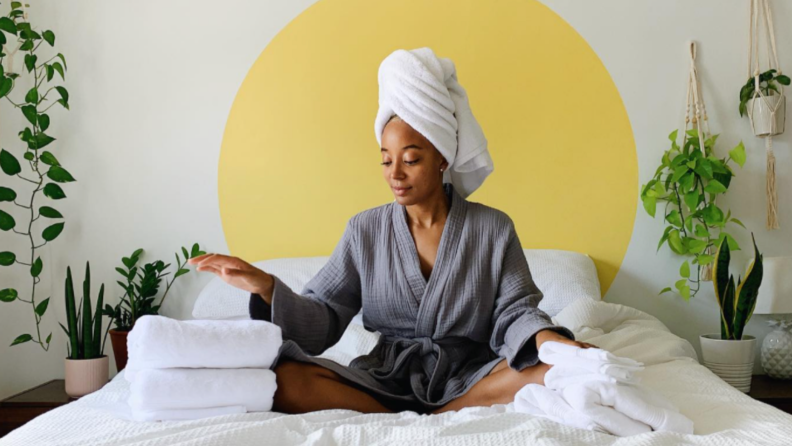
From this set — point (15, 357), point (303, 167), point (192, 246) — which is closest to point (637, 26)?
point (303, 167)

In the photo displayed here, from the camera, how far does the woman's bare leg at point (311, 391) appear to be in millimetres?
1564

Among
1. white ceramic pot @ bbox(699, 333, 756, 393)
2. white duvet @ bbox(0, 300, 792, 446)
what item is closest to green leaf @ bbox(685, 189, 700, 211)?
white ceramic pot @ bbox(699, 333, 756, 393)

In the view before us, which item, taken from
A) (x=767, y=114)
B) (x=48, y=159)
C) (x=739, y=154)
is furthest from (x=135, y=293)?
(x=767, y=114)

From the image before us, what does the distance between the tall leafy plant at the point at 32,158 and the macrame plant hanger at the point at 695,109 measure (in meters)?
2.30

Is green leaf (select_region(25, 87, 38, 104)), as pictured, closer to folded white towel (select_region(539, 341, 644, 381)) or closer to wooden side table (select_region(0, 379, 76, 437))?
wooden side table (select_region(0, 379, 76, 437))

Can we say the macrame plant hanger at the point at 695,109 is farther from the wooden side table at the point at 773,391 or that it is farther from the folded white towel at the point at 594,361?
the folded white towel at the point at 594,361

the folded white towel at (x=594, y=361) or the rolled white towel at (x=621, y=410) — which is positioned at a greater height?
the folded white towel at (x=594, y=361)

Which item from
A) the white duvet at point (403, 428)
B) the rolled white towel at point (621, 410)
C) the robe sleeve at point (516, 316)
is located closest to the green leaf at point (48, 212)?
the white duvet at point (403, 428)

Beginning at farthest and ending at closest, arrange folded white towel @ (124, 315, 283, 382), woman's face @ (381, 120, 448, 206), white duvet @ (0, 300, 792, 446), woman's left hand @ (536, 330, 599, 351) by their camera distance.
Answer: woman's face @ (381, 120, 448, 206), woman's left hand @ (536, 330, 599, 351), folded white towel @ (124, 315, 283, 382), white duvet @ (0, 300, 792, 446)

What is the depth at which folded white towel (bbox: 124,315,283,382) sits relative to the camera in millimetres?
1465

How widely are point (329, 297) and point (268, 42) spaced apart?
147 centimetres

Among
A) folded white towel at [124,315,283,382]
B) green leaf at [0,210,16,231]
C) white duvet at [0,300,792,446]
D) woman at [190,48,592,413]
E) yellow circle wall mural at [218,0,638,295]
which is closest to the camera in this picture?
white duvet at [0,300,792,446]

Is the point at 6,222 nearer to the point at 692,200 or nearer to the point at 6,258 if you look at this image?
the point at 6,258

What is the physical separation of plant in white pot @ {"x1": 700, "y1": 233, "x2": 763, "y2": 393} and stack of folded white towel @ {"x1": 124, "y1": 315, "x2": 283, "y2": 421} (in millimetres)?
1671
